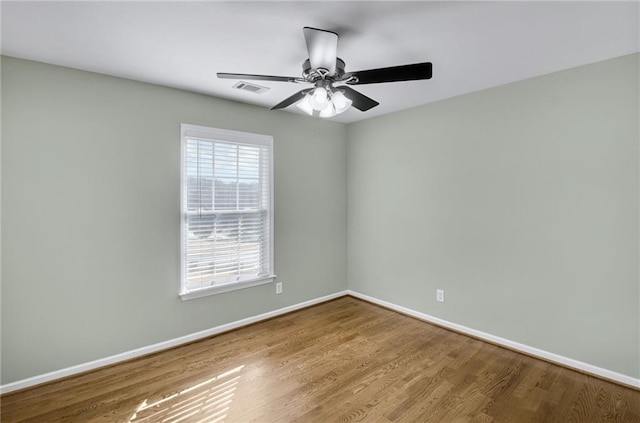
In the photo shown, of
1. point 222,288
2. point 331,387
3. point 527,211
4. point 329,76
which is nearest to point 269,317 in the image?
point 222,288

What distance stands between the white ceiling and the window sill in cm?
198

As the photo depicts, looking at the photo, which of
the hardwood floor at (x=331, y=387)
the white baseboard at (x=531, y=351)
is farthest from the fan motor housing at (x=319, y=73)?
the white baseboard at (x=531, y=351)

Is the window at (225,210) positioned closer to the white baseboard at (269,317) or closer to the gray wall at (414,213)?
the gray wall at (414,213)

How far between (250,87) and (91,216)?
175 centimetres

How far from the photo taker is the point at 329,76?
6.51 ft

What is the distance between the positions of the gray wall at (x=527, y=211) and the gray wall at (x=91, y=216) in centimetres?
194

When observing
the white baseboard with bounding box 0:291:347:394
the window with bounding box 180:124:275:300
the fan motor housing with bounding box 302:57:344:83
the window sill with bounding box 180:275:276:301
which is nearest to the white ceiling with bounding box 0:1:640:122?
the fan motor housing with bounding box 302:57:344:83

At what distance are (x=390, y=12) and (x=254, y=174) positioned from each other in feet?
7.04

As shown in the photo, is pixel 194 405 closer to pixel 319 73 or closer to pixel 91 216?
pixel 91 216

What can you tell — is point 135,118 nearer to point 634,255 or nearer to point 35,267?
point 35,267

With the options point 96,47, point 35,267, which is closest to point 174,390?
point 35,267

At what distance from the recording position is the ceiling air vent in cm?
281

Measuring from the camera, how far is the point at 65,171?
2.40 m

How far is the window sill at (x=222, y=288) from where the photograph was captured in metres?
3.00
